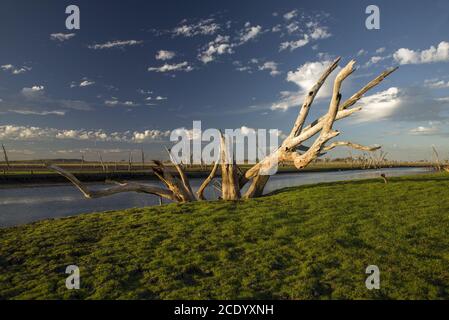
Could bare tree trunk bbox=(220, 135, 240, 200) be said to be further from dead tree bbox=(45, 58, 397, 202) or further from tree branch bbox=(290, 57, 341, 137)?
tree branch bbox=(290, 57, 341, 137)

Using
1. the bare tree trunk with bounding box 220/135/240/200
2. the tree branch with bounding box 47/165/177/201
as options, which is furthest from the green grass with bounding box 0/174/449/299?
the bare tree trunk with bounding box 220/135/240/200

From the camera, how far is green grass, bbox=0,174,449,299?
716cm

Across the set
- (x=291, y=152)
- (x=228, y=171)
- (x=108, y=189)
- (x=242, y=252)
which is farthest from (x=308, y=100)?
(x=108, y=189)

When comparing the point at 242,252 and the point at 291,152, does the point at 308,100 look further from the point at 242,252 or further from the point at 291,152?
the point at 242,252

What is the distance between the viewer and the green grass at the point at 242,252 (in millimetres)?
7160

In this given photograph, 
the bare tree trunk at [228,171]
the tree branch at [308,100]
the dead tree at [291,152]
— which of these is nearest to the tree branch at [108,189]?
the dead tree at [291,152]

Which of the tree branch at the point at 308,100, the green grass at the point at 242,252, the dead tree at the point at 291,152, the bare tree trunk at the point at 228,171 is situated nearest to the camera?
the green grass at the point at 242,252

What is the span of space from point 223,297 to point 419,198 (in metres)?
13.7

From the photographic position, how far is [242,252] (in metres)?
9.55

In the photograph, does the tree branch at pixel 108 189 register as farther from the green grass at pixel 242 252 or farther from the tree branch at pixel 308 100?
the tree branch at pixel 308 100

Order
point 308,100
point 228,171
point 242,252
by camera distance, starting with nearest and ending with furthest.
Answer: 1. point 242,252
2. point 308,100
3. point 228,171

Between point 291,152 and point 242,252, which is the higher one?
point 291,152

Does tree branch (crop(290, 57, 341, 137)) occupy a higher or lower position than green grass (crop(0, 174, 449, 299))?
higher
